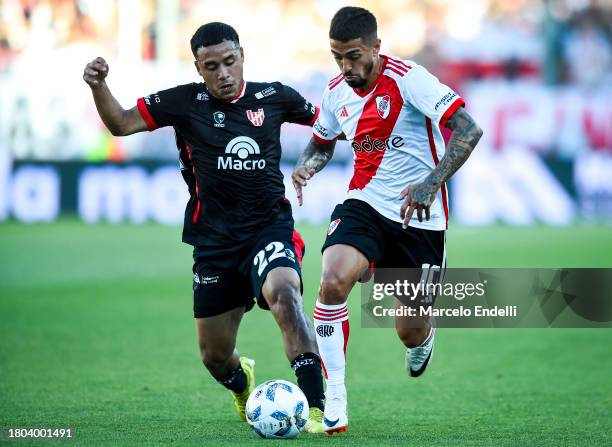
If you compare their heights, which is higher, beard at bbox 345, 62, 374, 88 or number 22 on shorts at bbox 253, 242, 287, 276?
beard at bbox 345, 62, 374, 88

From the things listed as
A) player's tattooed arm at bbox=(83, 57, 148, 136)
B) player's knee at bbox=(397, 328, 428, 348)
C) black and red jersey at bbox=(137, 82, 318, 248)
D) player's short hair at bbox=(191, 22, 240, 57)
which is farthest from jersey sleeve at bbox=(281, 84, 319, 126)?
player's knee at bbox=(397, 328, 428, 348)

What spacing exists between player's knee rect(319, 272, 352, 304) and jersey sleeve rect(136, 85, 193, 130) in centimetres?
145

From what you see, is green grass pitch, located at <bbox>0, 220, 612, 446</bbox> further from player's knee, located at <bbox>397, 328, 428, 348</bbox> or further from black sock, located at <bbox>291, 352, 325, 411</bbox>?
player's knee, located at <bbox>397, 328, 428, 348</bbox>

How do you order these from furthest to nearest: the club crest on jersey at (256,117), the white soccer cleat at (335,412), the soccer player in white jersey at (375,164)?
1. the club crest on jersey at (256,117)
2. the soccer player in white jersey at (375,164)
3. the white soccer cleat at (335,412)

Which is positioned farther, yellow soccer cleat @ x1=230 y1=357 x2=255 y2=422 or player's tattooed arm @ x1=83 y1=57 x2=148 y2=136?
yellow soccer cleat @ x1=230 y1=357 x2=255 y2=422

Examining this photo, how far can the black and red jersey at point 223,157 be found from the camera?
7008 mm

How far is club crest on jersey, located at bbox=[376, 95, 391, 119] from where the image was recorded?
6.94 meters

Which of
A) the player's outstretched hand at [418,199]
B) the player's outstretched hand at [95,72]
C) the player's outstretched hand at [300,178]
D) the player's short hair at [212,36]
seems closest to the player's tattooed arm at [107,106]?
the player's outstretched hand at [95,72]

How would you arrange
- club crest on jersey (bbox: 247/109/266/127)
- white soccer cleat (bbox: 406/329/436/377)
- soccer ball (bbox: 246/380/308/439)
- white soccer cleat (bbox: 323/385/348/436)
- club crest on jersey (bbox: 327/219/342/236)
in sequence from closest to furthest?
soccer ball (bbox: 246/380/308/439), white soccer cleat (bbox: 323/385/348/436), club crest on jersey (bbox: 327/219/342/236), club crest on jersey (bbox: 247/109/266/127), white soccer cleat (bbox: 406/329/436/377)

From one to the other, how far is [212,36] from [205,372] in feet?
11.0

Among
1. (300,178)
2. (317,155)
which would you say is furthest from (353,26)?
(317,155)

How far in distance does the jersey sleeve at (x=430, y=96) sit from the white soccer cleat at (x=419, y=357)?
1.96 m

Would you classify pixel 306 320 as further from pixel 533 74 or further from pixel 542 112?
pixel 533 74

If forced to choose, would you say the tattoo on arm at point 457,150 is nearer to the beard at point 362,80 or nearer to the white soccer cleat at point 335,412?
the beard at point 362,80
